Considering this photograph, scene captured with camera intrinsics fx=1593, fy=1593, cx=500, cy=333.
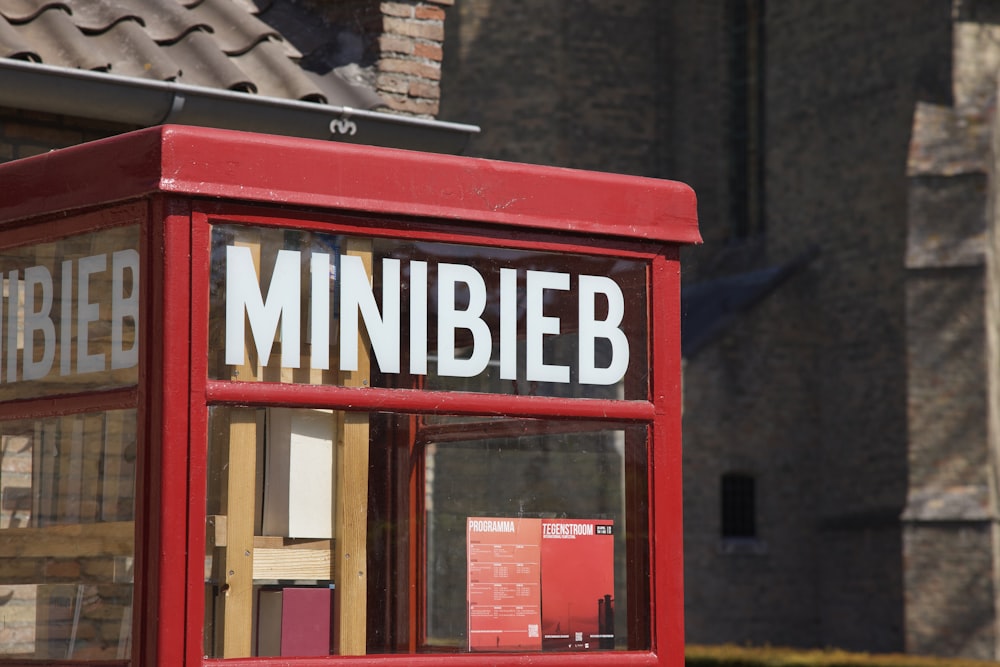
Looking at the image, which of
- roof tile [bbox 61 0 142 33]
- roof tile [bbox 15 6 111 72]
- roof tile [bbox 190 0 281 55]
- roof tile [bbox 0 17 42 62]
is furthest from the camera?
roof tile [bbox 190 0 281 55]

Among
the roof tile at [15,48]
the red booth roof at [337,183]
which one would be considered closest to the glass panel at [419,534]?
the red booth roof at [337,183]

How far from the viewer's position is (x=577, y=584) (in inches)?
148

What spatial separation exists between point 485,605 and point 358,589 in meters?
0.30

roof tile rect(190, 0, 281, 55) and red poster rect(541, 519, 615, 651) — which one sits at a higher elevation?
roof tile rect(190, 0, 281, 55)

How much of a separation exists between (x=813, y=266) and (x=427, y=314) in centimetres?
2004

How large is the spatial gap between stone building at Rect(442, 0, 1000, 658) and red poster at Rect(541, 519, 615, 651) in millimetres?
16730

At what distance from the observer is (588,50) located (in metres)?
24.8

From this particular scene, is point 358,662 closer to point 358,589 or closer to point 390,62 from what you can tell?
point 358,589

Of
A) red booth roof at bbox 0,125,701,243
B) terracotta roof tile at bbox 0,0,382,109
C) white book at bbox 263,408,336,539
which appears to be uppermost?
terracotta roof tile at bbox 0,0,382,109

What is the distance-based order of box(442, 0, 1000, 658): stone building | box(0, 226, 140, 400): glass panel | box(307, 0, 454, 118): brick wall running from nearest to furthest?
box(0, 226, 140, 400): glass panel
box(307, 0, 454, 118): brick wall
box(442, 0, 1000, 658): stone building

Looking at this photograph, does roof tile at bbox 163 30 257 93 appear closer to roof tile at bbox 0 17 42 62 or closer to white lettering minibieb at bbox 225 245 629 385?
roof tile at bbox 0 17 42 62

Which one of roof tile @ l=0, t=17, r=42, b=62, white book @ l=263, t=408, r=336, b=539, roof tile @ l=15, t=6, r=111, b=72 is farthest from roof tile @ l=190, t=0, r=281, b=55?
white book @ l=263, t=408, r=336, b=539

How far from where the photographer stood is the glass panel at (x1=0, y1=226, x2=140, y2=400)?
3.46 m

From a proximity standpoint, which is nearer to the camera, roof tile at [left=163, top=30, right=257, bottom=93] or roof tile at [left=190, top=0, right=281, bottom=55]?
roof tile at [left=163, top=30, right=257, bottom=93]
